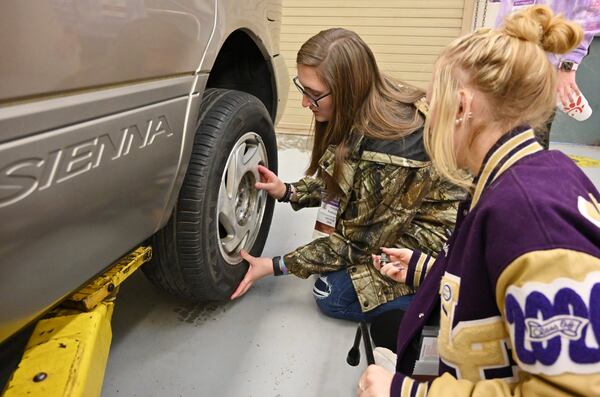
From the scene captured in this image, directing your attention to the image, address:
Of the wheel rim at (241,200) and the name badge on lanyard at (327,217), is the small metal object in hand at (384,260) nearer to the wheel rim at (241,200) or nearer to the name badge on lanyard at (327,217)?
the name badge on lanyard at (327,217)

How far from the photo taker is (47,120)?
0.74 metres

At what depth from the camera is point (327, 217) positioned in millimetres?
1738

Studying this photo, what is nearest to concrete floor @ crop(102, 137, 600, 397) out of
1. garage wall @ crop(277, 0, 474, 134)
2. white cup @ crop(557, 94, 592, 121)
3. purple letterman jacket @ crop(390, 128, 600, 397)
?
purple letterman jacket @ crop(390, 128, 600, 397)

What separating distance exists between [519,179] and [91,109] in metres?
0.72

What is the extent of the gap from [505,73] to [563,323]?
38 cm

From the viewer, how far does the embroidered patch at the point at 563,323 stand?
1.93ft

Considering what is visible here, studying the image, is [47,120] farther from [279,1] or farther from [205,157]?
[279,1]

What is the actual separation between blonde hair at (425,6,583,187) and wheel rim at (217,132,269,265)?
814 mm

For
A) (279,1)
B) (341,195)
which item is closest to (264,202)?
(341,195)

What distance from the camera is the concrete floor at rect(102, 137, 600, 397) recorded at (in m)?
1.37

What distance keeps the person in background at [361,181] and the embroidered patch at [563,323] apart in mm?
902

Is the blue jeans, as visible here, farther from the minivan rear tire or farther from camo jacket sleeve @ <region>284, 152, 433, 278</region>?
the minivan rear tire

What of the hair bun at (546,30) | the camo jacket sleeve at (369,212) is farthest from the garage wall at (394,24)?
the hair bun at (546,30)

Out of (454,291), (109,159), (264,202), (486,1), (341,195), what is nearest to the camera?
(454,291)
